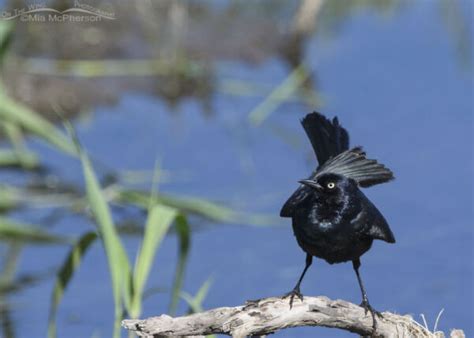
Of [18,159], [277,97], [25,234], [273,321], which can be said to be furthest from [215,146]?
[273,321]

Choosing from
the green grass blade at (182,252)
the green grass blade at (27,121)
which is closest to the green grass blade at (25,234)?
the green grass blade at (27,121)

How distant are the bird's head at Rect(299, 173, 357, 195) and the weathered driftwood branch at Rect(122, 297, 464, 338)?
445 millimetres

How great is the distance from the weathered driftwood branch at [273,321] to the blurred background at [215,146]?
3.14ft

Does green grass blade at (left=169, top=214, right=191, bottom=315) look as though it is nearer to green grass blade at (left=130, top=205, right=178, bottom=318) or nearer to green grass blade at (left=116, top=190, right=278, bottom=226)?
green grass blade at (left=130, top=205, right=178, bottom=318)

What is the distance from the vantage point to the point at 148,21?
10156 mm

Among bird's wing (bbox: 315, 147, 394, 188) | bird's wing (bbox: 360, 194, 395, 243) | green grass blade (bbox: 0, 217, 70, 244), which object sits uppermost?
green grass blade (bbox: 0, 217, 70, 244)

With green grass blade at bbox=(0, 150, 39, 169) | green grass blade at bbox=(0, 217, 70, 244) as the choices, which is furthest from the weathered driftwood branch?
green grass blade at bbox=(0, 150, 39, 169)

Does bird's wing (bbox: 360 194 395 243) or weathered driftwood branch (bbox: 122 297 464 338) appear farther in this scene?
bird's wing (bbox: 360 194 395 243)

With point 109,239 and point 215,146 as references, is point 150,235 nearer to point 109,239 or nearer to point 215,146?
point 109,239

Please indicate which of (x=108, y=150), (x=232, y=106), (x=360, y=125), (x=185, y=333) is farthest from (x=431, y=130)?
(x=185, y=333)

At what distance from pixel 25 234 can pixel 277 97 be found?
2436 millimetres

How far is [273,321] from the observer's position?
3799 millimetres

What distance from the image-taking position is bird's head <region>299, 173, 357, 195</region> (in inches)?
169

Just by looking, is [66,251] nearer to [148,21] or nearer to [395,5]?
[148,21]
